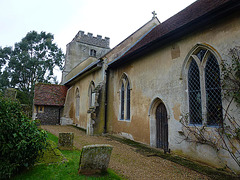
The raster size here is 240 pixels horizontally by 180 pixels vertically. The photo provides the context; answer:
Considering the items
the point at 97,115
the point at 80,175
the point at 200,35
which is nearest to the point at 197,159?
the point at 80,175

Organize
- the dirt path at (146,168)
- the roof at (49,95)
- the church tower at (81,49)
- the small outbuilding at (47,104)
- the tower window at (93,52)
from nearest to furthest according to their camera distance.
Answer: the dirt path at (146,168)
the small outbuilding at (47,104)
the roof at (49,95)
the church tower at (81,49)
the tower window at (93,52)

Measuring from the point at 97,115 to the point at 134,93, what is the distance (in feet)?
11.6

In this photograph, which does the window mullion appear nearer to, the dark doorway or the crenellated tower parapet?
the dark doorway

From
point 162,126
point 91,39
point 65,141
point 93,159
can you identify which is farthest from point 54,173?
point 91,39

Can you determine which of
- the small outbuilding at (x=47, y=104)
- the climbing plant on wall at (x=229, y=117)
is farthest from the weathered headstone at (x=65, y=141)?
the small outbuilding at (x=47, y=104)

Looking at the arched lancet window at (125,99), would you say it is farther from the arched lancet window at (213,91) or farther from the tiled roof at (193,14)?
the arched lancet window at (213,91)

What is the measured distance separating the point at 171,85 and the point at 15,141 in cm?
564

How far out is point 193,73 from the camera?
246 inches

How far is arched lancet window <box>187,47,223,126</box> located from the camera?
5.37 meters

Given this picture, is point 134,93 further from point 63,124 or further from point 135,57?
point 63,124

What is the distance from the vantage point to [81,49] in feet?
96.7

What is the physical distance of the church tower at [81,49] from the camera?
28.3 metres

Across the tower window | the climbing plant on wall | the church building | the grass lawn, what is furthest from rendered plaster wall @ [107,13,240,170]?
the tower window

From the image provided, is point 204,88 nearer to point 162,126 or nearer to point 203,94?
point 203,94
